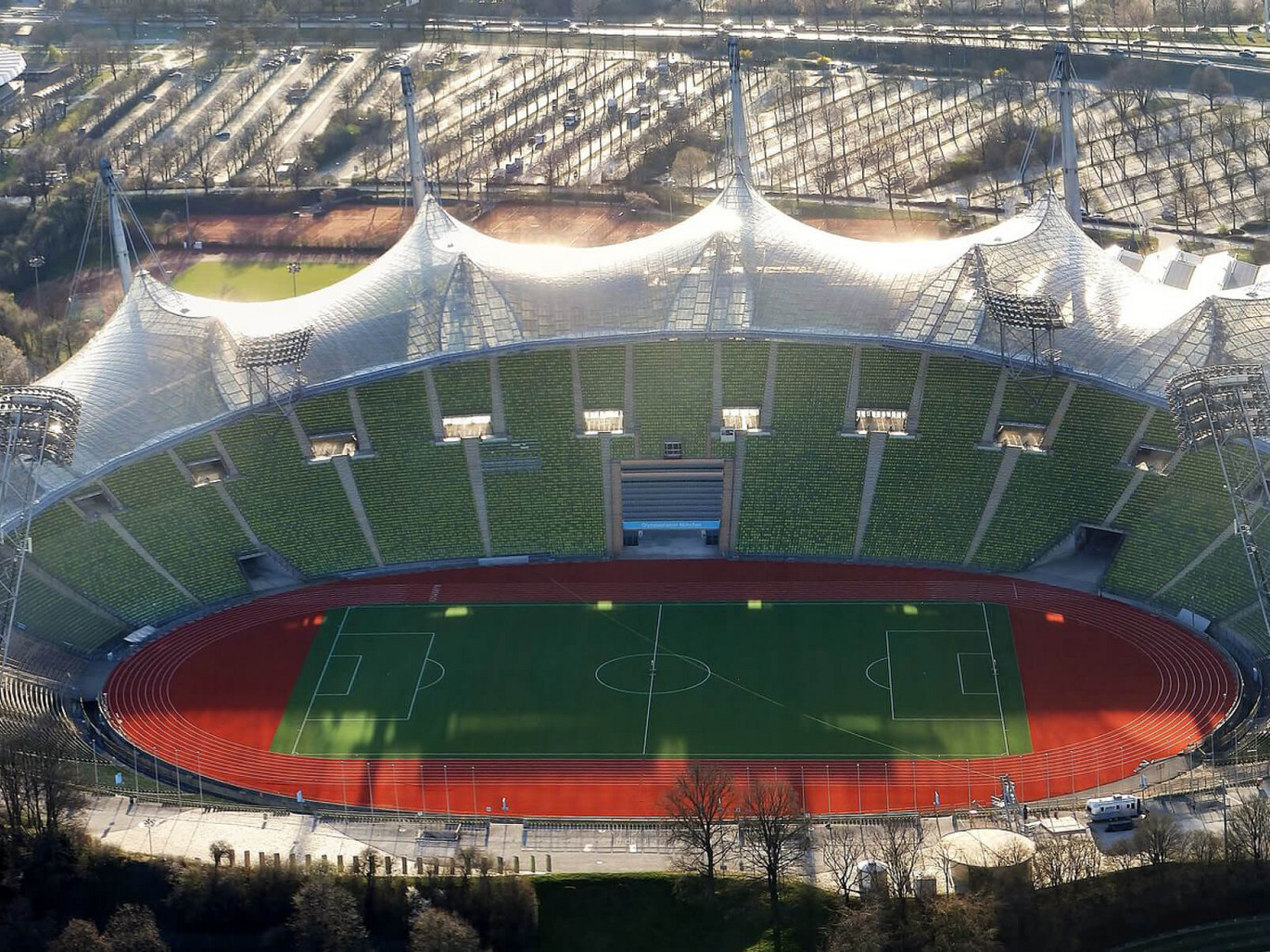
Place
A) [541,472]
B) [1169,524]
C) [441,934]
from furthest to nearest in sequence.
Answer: [541,472], [1169,524], [441,934]

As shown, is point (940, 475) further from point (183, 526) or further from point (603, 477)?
point (183, 526)

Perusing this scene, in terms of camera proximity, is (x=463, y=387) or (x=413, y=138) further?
(x=413, y=138)

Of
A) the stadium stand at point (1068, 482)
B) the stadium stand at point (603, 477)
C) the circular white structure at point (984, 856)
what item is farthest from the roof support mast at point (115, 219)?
the circular white structure at point (984, 856)

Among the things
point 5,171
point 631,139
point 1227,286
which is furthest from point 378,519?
point 5,171

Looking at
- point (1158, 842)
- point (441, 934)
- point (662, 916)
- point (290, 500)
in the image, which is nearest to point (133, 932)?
point (441, 934)

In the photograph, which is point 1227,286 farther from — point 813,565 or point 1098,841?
point 1098,841

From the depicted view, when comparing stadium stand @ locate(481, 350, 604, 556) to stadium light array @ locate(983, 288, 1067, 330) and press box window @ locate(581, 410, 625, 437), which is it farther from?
stadium light array @ locate(983, 288, 1067, 330)

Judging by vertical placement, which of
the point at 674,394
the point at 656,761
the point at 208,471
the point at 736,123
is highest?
the point at 736,123

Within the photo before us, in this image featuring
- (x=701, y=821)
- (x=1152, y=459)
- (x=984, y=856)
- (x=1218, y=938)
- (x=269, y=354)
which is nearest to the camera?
(x=1218, y=938)
